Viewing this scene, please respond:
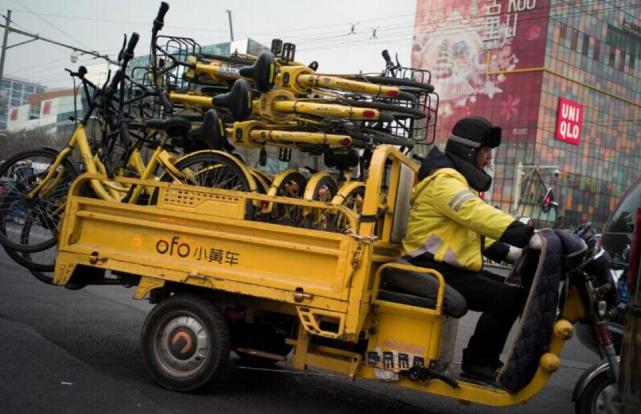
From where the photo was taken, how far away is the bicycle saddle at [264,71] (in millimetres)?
6023

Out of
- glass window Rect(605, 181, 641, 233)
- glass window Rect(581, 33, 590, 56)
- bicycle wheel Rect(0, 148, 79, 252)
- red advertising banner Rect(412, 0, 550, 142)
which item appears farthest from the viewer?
glass window Rect(581, 33, 590, 56)

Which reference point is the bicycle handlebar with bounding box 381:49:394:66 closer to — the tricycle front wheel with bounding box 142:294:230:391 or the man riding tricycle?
the man riding tricycle

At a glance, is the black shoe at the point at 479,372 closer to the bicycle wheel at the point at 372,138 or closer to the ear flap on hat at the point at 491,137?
the ear flap on hat at the point at 491,137

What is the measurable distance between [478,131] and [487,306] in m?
1.20

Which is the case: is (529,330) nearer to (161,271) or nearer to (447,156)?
(447,156)

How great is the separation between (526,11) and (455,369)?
2913 inches

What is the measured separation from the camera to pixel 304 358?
511 cm

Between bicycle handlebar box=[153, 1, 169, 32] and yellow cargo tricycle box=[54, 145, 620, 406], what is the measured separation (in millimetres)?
2065

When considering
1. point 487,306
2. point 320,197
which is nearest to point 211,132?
point 320,197

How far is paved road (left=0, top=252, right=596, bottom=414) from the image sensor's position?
488 cm

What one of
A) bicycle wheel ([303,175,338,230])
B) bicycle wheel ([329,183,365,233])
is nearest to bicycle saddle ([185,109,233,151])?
bicycle wheel ([303,175,338,230])

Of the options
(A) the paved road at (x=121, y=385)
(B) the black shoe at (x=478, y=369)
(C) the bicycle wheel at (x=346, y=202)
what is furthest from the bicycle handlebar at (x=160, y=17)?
(B) the black shoe at (x=478, y=369)

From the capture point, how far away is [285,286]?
4957 millimetres

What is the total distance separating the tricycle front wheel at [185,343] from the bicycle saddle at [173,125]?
1.85 metres
